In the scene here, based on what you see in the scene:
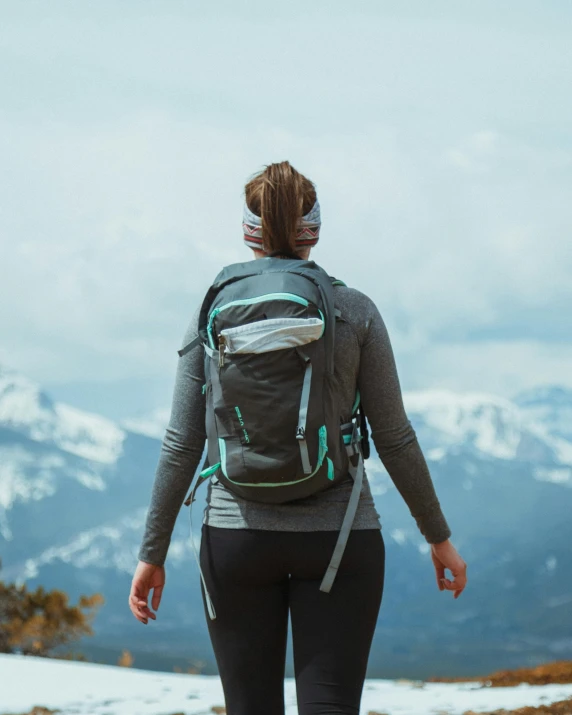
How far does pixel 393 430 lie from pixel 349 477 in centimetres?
19

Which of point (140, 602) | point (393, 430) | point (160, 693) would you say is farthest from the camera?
point (160, 693)

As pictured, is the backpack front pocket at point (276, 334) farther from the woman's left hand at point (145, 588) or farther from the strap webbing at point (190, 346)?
the woman's left hand at point (145, 588)

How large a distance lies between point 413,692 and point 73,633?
1066 cm

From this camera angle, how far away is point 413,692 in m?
6.87

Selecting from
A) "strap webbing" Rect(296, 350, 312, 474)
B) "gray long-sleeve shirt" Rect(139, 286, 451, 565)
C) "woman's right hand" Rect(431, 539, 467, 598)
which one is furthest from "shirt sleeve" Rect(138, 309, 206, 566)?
"woman's right hand" Rect(431, 539, 467, 598)

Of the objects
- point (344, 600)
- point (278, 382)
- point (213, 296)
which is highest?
point (213, 296)

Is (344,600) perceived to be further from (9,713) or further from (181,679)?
(181,679)

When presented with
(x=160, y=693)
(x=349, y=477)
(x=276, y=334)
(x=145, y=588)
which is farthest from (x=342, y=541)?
(x=160, y=693)

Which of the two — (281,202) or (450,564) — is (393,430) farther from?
(281,202)

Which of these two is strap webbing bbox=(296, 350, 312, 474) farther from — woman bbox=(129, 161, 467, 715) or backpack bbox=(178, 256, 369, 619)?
woman bbox=(129, 161, 467, 715)

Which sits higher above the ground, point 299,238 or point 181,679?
point 299,238

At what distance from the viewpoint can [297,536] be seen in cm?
236

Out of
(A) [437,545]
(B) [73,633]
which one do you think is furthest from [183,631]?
(A) [437,545]

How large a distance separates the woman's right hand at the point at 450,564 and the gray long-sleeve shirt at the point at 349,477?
0.03 meters
